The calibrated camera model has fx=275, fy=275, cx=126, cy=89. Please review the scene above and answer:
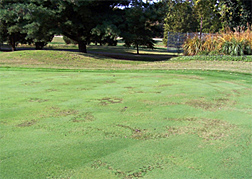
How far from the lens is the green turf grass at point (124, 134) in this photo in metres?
3.01

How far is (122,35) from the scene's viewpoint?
2161 cm

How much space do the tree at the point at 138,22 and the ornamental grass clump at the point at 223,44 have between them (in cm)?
414

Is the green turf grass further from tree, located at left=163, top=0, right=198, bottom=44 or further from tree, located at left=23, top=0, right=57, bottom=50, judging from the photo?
tree, located at left=163, top=0, right=198, bottom=44

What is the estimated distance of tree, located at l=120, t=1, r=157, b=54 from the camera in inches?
843

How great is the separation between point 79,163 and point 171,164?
105cm

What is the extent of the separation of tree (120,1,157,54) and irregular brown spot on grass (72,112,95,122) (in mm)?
17023

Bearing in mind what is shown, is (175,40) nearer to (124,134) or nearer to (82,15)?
(82,15)

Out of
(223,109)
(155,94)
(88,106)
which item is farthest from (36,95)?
(223,109)

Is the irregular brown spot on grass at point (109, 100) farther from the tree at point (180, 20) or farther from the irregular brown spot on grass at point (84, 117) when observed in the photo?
the tree at point (180, 20)

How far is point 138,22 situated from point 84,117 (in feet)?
60.1

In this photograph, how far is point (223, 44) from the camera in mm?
18062

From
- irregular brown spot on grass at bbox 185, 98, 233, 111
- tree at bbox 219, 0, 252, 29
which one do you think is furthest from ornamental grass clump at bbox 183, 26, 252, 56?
irregular brown spot on grass at bbox 185, 98, 233, 111

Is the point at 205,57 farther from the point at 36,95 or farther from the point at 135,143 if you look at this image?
the point at 135,143

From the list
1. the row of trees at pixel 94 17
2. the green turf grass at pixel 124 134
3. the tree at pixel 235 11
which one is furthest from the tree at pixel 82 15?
the green turf grass at pixel 124 134
